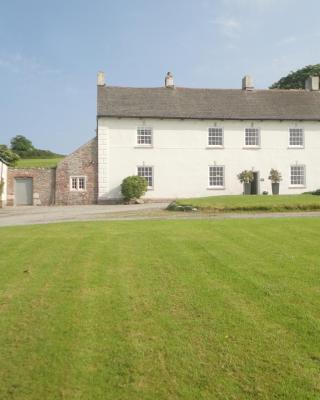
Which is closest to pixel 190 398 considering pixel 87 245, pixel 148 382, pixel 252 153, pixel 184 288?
pixel 148 382

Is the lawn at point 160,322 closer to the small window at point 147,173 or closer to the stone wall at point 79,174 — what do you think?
the stone wall at point 79,174

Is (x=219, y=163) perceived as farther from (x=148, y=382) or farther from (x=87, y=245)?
(x=148, y=382)

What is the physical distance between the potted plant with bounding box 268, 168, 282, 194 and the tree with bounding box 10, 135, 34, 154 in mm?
60216

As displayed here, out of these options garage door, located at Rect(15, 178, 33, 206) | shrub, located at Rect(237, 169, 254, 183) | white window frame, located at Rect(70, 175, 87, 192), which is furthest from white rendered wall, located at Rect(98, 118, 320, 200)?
garage door, located at Rect(15, 178, 33, 206)

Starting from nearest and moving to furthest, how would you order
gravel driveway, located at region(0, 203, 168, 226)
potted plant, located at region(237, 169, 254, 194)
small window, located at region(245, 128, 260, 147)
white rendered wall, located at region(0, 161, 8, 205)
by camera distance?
1. gravel driveway, located at region(0, 203, 168, 226)
2. white rendered wall, located at region(0, 161, 8, 205)
3. potted plant, located at region(237, 169, 254, 194)
4. small window, located at region(245, 128, 260, 147)

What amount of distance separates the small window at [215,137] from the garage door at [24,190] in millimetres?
14596

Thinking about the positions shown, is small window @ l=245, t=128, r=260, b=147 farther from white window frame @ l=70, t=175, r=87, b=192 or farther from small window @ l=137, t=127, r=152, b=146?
white window frame @ l=70, t=175, r=87, b=192

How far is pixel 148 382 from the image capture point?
3443 mm

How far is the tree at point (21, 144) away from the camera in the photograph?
77812 millimetres

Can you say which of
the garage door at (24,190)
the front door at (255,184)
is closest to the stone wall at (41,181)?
the garage door at (24,190)

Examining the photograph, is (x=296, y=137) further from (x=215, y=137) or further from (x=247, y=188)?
(x=215, y=137)

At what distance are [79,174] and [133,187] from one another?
4.63 meters

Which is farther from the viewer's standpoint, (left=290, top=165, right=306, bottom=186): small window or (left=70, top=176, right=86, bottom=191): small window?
(left=290, top=165, right=306, bottom=186): small window

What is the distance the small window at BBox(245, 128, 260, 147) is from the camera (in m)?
30.1
